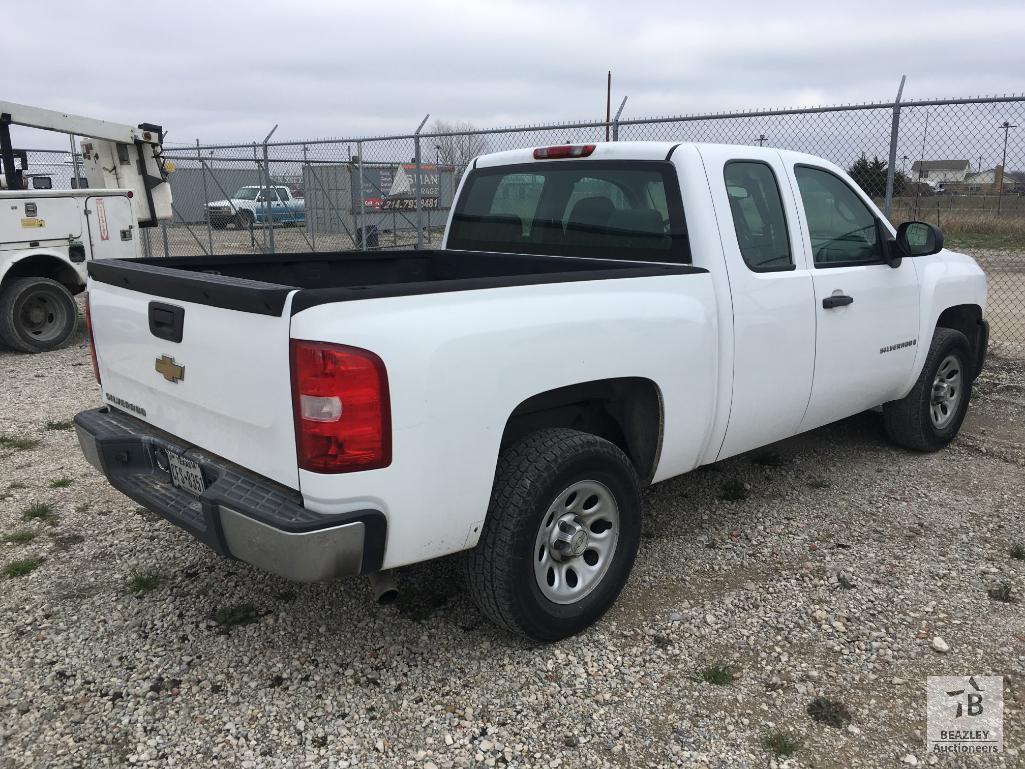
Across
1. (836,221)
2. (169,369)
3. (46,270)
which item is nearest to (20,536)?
(169,369)

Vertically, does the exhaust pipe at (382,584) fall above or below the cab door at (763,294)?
below

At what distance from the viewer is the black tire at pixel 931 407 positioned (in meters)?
5.16

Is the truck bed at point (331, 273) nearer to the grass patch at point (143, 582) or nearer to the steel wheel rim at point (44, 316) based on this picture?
the grass patch at point (143, 582)

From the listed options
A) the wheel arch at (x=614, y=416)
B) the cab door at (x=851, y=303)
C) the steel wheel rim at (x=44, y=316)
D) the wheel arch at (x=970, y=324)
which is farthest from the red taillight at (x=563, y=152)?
the steel wheel rim at (x=44, y=316)

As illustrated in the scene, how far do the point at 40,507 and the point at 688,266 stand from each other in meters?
3.72

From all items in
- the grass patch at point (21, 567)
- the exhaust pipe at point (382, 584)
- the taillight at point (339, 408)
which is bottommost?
the grass patch at point (21, 567)

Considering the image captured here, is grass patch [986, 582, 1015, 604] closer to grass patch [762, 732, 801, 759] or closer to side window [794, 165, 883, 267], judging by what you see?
grass patch [762, 732, 801, 759]

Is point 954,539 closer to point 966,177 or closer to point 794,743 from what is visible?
point 794,743

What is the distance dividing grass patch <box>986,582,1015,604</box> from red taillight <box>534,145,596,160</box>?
9.01 feet

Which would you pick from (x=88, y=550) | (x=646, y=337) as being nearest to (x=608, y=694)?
(x=646, y=337)

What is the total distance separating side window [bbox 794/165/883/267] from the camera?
14.1 ft

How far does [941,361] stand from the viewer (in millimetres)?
5215

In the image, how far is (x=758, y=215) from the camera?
3.98 m

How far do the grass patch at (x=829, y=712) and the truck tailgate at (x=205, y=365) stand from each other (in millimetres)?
1944
